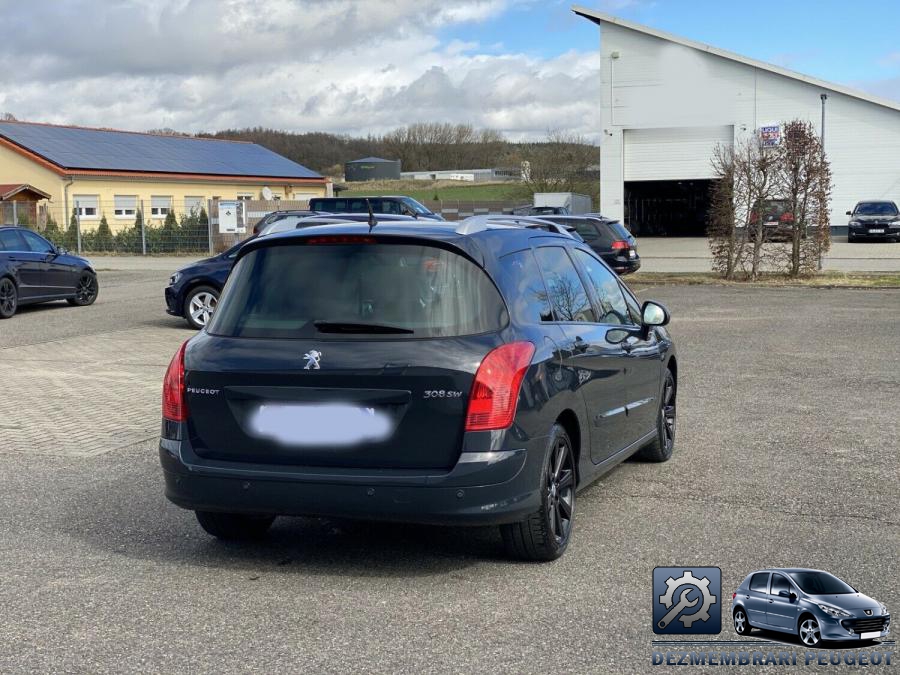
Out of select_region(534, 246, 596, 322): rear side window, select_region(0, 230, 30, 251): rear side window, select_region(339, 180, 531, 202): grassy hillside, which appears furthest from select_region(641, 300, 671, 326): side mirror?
select_region(339, 180, 531, 202): grassy hillside

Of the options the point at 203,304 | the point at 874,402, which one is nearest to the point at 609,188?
the point at 203,304

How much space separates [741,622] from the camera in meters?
4.51

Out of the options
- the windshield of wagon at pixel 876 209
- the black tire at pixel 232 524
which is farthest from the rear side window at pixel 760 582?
the windshield of wagon at pixel 876 209

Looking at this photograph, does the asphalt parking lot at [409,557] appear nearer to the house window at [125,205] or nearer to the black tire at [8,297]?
the black tire at [8,297]

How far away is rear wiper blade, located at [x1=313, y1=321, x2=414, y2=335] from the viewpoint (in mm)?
5113

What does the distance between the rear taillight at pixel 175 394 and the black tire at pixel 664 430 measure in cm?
334

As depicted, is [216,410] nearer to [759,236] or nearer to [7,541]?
[7,541]

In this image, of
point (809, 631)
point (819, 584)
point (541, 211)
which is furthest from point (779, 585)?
point (541, 211)

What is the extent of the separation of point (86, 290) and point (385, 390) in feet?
56.9

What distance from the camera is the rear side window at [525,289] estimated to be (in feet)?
17.6

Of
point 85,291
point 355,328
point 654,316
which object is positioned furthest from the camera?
point 85,291

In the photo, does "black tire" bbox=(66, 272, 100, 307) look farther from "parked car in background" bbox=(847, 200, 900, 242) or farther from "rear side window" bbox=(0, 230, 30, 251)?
"parked car in background" bbox=(847, 200, 900, 242)

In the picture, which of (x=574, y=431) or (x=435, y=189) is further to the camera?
(x=435, y=189)

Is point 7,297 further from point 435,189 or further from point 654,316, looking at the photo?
point 435,189
